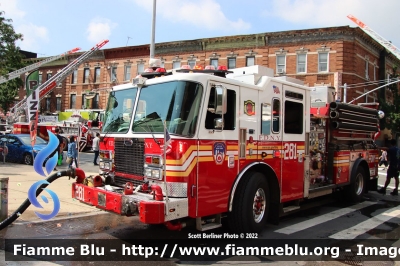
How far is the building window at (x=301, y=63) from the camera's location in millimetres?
30375

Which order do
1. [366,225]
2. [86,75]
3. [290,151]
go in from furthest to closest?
[86,75], [366,225], [290,151]

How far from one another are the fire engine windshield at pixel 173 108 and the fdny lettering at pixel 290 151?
240 cm

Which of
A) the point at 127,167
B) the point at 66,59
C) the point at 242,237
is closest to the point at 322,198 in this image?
the point at 242,237

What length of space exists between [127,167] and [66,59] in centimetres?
4066

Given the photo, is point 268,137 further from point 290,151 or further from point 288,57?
point 288,57

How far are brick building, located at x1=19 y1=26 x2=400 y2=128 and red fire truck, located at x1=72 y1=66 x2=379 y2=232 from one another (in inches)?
846

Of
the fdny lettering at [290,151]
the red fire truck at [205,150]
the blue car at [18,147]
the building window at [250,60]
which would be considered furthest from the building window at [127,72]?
the fdny lettering at [290,151]

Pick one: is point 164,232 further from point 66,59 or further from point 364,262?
point 66,59

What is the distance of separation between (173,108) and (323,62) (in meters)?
27.1

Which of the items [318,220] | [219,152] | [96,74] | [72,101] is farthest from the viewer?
[72,101]

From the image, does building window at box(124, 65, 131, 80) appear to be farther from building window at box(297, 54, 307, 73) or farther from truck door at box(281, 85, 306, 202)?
truck door at box(281, 85, 306, 202)

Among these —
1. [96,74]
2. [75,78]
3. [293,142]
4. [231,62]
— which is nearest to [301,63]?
[231,62]

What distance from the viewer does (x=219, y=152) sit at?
18.2ft

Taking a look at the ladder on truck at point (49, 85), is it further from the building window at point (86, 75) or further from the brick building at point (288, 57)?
the building window at point (86, 75)
